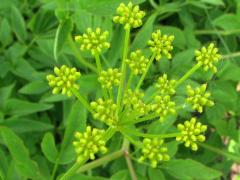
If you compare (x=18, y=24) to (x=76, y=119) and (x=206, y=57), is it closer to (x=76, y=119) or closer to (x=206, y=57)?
(x=76, y=119)

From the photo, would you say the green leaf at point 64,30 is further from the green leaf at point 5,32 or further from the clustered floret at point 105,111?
the green leaf at point 5,32

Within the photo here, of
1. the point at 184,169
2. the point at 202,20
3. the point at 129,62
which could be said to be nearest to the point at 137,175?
the point at 184,169

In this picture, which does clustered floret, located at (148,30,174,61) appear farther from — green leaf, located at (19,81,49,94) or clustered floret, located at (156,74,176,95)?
green leaf, located at (19,81,49,94)

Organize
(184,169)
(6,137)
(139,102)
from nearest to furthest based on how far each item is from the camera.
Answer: (139,102)
(6,137)
(184,169)

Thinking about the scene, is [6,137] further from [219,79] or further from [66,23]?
[219,79]

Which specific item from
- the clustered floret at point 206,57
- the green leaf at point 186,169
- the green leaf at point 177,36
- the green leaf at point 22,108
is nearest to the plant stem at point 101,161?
the green leaf at point 186,169

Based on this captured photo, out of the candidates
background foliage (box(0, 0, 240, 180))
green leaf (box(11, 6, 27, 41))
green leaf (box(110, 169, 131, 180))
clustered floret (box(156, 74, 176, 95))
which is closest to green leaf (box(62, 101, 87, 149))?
background foliage (box(0, 0, 240, 180))
